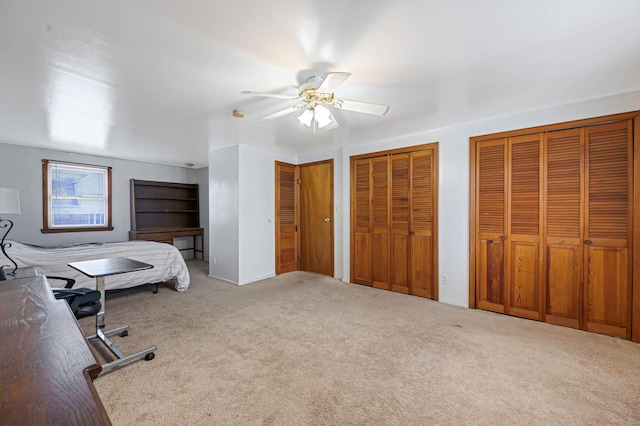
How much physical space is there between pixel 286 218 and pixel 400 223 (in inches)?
84.7

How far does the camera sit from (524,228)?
118 inches

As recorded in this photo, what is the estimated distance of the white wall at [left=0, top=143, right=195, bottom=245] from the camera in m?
4.34

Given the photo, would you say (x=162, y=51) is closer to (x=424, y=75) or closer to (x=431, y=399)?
(x=424, y=75)

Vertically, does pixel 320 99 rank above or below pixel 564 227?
above

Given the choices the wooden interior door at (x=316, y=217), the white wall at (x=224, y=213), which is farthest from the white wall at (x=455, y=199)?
the white wall at (x=224, y=213)

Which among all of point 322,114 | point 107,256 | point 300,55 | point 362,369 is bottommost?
point 362,369

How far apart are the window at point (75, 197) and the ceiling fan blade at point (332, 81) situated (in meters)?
5.32

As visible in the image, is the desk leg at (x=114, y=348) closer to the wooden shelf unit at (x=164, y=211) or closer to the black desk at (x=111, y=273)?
the black desk at (x=111, y=273)

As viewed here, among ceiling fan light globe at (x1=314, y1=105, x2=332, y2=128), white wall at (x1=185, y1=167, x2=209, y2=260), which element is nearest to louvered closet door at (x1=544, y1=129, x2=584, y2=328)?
ceiling fan light globe at (x1=314, y1=105, x2=332, y2=128)

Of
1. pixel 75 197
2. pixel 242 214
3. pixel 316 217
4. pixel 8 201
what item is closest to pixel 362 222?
pixel 316 217

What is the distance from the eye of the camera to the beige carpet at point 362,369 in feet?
5.31

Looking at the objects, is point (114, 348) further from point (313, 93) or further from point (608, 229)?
point (608, 229)

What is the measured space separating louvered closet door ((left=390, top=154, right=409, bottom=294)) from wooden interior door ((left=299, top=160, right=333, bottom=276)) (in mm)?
1191

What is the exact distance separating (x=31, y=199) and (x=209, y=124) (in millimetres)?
3694
